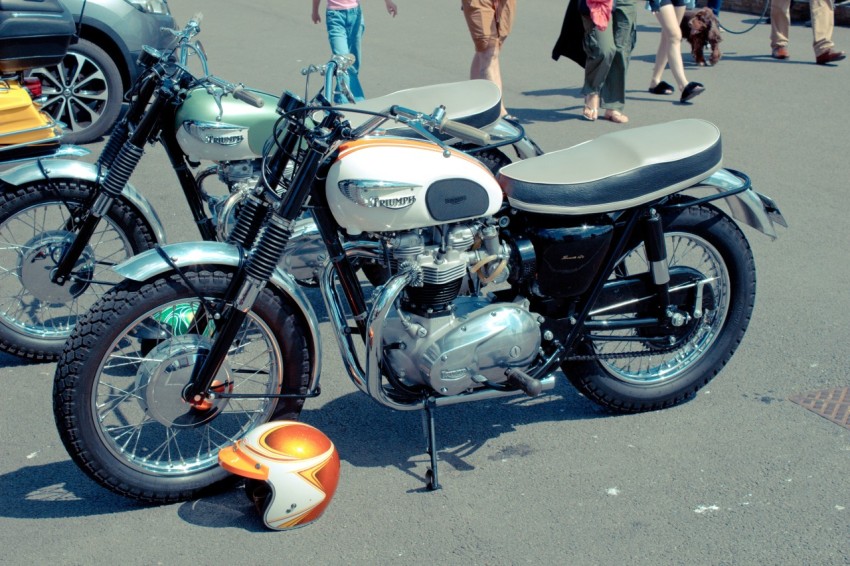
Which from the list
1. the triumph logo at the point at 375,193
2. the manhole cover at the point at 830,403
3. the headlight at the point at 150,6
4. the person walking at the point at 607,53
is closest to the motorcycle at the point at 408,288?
the triumph logo at the point at 375,193

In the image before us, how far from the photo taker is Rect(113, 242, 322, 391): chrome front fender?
A: 10.8 ft

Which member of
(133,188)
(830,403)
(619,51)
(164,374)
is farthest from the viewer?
(619,51)

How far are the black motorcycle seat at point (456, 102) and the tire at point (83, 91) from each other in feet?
13.1

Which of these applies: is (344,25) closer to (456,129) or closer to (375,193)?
(375,193)

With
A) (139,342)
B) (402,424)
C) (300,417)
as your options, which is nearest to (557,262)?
(402,424)

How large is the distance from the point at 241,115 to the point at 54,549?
2.03 metres

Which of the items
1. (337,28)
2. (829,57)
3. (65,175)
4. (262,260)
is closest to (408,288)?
(262,260)

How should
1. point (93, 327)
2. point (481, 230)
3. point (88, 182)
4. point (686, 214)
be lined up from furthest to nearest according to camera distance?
point (88, 182), point (686, 214), point (481, 230), point (93, 327)

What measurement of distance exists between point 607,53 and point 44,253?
5.32m

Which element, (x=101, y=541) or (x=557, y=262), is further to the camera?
(x=557, y=262)

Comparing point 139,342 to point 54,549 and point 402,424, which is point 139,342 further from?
point 402,424

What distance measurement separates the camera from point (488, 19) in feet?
25.7

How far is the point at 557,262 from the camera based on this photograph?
12.2 ft

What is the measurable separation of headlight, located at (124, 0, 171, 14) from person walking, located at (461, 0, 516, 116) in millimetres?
2638
